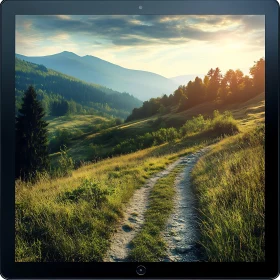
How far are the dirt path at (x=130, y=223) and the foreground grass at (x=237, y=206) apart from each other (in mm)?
873

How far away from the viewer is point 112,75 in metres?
5.08

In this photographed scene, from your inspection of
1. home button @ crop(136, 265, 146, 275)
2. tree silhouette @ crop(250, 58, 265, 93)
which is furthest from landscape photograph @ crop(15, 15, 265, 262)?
home button @ crop(136, 265, 146, 275)

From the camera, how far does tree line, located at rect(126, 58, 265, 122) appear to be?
4.92 m

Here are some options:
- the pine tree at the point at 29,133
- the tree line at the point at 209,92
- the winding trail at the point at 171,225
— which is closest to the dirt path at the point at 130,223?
the winding trail at the point at 171,225

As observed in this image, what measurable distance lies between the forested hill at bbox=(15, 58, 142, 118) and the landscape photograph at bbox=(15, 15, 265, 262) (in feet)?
0.07

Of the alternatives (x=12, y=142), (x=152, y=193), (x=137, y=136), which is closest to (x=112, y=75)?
(x=137, y=136)

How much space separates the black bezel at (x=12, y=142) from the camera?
4371 millimetres

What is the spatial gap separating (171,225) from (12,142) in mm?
2842

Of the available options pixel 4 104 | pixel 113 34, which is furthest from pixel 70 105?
pixel 113 34

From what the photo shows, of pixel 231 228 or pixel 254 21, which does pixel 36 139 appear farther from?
pixel 254 21

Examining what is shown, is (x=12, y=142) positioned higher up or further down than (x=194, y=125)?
further down

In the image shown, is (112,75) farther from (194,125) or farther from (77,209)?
(77,209)

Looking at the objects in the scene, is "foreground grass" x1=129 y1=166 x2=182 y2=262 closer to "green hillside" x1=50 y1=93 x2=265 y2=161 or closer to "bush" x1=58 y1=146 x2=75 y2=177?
"green hillside" x1=50 y1=93 x2=265 y2=161

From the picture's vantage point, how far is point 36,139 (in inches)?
190
